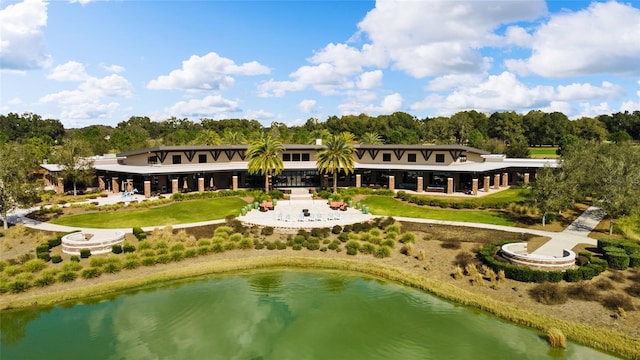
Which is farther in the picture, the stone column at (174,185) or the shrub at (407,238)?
the stone column at (174,185)

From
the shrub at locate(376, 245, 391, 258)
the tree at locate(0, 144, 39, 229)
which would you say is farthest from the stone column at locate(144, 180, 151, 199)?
the shrub at locate(376, 245, 391, 258)

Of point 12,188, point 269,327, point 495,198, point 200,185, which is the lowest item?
point 269,327

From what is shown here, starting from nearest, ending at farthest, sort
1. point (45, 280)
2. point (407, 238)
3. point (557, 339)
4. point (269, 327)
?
point (557, 339)
point (269, 327)
point (45, 280)
point (407, 238)

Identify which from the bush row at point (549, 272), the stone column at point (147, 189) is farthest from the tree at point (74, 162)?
the bush row at point (549, 272)

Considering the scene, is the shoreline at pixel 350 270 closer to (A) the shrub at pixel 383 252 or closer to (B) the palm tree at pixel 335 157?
(A) the shrub at pixel 383 252

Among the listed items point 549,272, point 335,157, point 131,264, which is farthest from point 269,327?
point 335,157

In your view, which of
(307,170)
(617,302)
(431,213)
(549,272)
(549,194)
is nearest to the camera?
(617,302)

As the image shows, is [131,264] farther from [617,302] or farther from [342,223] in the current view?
[617,302]
